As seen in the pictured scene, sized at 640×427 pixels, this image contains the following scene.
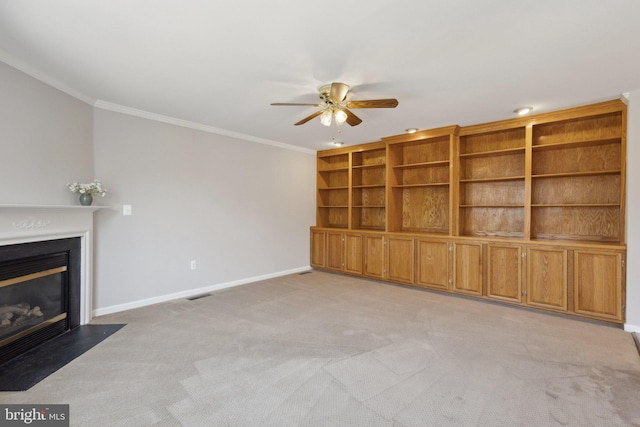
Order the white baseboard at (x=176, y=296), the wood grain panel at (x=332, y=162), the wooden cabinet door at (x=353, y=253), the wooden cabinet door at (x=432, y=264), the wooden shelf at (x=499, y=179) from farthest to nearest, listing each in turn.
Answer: the wood grain panel at (x=332, y=162) → the wooden cabinet door at (x=353, y=253) → the wooden cabinet door at (x=432, y=264) → the wooden shelf at (x=499, y=179) → the white baseboard at (x=176, y=296)

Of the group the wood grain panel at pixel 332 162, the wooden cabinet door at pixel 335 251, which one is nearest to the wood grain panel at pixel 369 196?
the wood grain panel at pixel 332 162

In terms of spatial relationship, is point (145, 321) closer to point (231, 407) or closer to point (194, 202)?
point (194, 202)

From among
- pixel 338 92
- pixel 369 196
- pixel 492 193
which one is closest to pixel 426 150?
pixel 492 193

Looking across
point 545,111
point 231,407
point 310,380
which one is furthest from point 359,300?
point 545,111

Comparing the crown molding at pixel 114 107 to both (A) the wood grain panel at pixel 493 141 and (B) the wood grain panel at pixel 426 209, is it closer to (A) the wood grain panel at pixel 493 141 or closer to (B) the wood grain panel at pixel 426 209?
(B) the wood grain panel at pixel 426 209

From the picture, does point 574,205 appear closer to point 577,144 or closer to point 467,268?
point 577,144

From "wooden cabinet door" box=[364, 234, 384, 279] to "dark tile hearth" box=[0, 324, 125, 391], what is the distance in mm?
3471

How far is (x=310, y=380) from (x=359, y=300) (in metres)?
1.94

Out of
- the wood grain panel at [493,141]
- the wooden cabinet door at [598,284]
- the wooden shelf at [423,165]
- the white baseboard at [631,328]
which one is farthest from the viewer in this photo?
the wooden shelf at [423,165]

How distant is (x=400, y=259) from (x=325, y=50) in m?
3.35

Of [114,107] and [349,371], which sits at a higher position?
[114,107]

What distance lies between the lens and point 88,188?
9.96 feet

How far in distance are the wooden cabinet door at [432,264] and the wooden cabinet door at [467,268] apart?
0.39 ft

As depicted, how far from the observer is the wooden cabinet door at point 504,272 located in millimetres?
3650
